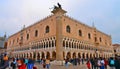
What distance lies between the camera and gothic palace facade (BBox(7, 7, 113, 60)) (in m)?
33.7

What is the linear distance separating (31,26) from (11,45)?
782 inches

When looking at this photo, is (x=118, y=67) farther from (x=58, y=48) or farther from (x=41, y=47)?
Answer: (x=41, y=47)

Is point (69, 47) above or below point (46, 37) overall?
below

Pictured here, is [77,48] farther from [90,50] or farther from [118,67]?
[118,67]

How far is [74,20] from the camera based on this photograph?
41.6 m

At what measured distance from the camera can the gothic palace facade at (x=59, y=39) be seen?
33656 millimetres

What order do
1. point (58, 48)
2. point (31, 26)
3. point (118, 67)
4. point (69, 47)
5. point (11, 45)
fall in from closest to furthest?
point (118, 67) → point (58, 48) → point (69, 47) → point (31, 26) → point (11, 45)

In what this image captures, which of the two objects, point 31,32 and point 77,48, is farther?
point 31,32

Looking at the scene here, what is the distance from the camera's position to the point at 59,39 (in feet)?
100

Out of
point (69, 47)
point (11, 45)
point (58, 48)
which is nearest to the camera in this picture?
point (58, 48)

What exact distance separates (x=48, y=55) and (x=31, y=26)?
12.9m

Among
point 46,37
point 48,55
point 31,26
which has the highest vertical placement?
point 31,26

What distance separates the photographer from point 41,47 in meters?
39.5

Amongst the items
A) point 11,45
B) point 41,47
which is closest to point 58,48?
point 41,47
